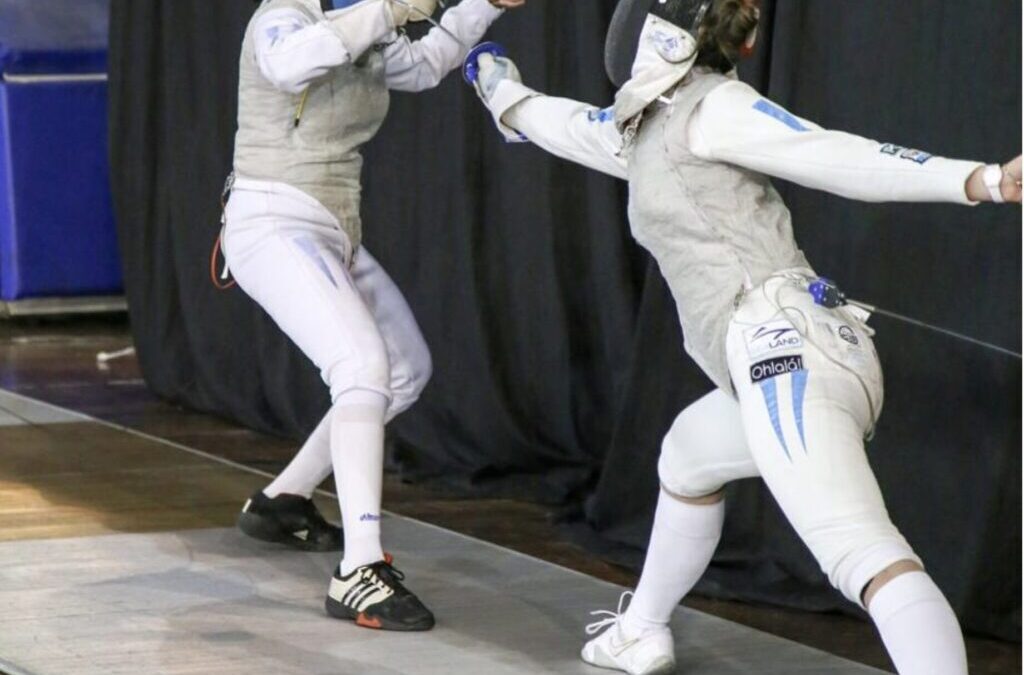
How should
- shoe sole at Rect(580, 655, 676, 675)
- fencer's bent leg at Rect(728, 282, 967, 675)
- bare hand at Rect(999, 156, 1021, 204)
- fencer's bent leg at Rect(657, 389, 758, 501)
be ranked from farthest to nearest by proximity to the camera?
shoe sole at Rect(580, 655, 676, 675), fencer's bent leg at Rect(657, 389, 758, 501), fencer's bent leg at Rect(728, 282, 967, 675), bare hand at Rect(999, 156, 1021, 204)

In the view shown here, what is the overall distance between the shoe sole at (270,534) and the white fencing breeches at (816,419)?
1.34m

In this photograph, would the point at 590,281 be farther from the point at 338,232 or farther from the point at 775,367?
the point at 775,367

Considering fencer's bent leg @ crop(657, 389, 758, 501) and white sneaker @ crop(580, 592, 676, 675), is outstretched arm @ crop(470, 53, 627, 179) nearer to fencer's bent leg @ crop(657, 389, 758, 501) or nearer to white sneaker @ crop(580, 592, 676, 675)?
fencer's bent leg @ crop(657, 389, 758, 501)

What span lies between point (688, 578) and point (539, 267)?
165 cm

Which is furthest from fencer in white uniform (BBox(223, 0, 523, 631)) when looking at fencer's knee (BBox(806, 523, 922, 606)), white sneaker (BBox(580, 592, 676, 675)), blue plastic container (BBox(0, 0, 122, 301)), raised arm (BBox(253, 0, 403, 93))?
blue plastic container (BBox(0, 0, 122, 301))

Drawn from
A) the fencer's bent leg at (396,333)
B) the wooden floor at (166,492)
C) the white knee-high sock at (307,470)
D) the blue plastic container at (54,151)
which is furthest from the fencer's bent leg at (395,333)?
the blue plastic container at (54,151)

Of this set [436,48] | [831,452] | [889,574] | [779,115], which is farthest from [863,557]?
[436,48]

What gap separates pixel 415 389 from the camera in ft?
11.7

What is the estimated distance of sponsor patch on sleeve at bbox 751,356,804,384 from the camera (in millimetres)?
2561

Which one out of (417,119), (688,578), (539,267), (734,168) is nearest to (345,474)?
(688,578)

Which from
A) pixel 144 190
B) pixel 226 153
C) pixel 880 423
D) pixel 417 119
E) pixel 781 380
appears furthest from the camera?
pixel 144 190

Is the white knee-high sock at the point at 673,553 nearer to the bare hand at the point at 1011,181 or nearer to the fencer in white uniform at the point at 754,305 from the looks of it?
the fencer in white uniform at the point at 754,305

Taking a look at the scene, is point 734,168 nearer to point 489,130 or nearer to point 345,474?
point 345,474

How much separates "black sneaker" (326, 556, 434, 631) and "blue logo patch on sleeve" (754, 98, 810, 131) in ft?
3.81
